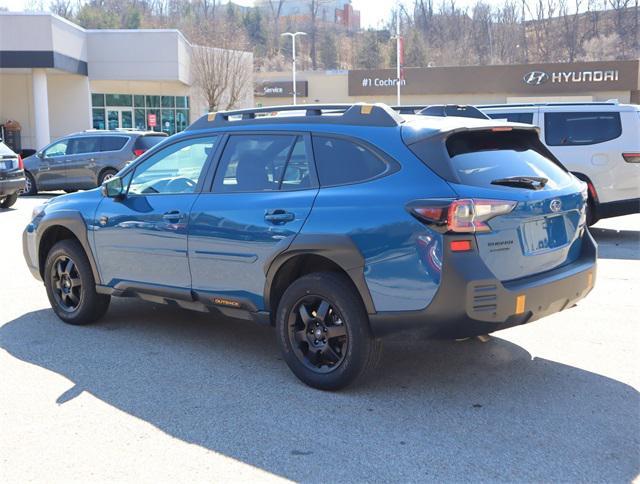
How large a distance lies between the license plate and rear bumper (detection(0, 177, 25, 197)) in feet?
43.1

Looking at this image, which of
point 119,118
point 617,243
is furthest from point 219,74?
point 617,243

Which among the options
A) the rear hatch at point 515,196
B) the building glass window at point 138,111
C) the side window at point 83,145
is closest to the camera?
the rear hatch at point 515,196

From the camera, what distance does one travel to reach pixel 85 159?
1811 cm

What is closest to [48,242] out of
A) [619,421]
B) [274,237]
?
[274,237]

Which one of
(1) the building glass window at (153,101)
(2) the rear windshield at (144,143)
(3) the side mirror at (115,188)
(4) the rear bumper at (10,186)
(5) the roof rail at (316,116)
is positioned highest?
(1) the building glass window at (153,101)

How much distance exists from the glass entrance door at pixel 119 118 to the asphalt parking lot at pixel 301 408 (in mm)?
32446

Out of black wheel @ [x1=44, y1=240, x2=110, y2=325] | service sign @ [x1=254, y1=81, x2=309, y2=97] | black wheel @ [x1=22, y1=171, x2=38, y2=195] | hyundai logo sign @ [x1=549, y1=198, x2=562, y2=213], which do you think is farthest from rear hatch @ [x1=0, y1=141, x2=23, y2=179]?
service sign @ [x1=254, y1=81, x2=309, y2=97]

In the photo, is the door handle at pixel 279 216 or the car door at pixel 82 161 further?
the car door at pixel 82 161

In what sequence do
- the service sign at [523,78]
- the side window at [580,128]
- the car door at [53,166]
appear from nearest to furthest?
Answer: the side window at [580,128]
the car door at [53,166]
the service sign at [523,78]

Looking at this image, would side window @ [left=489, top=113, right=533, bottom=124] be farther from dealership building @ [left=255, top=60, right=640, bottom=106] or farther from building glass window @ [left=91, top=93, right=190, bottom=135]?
dealership building @ [left=255, top=60, right=640, bottom=106]

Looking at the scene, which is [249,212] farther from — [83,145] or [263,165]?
[83,145]

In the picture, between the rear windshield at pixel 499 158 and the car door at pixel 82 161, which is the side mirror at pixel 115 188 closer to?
the rear windshield at pixel 499 158

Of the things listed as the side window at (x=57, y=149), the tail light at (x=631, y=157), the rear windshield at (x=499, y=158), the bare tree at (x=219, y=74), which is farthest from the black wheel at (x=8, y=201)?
the bare tree at (x=219, y=74)

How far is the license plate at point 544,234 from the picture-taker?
13.8 ft
